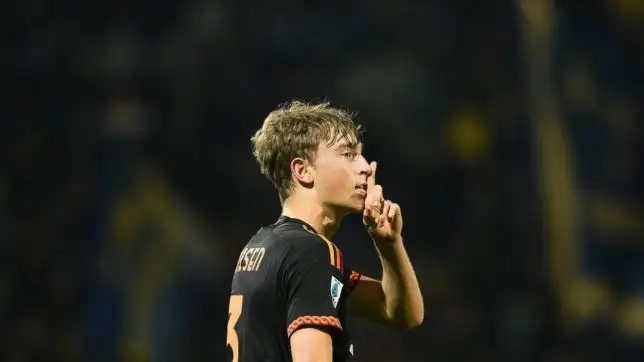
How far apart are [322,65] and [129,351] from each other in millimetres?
1899

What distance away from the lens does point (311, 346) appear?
7.06ft

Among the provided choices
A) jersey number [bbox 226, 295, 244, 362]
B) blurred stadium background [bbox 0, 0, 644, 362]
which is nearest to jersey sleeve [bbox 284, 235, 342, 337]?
jersey number [bbox 226, 295, 244, 362]

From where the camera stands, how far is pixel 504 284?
595cm

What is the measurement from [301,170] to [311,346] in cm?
48

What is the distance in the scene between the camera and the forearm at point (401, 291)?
2656 mm

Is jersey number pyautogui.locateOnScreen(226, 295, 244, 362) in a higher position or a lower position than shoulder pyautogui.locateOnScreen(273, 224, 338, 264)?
lower

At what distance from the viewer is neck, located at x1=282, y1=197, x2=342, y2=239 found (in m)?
2.44

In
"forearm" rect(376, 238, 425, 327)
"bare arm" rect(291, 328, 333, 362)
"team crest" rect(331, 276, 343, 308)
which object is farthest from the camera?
"forearm" rect(376, 238, 425, 327)

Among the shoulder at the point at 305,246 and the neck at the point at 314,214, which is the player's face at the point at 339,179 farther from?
the shoulder at the point at 305,246

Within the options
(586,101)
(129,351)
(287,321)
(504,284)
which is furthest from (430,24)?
(287,321)

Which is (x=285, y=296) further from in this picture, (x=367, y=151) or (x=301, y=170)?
(x=367, y=151)

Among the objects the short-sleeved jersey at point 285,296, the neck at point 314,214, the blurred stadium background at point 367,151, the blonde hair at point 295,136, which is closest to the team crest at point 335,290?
the short-sleeved jersey at point 285,296

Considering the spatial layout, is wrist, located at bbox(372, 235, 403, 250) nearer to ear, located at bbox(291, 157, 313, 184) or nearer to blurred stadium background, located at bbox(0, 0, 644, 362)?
ear, located at bbox(291, 157, 313, 184)

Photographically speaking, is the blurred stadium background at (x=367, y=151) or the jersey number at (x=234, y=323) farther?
the blurred stadium background at (x=367, y=151)
